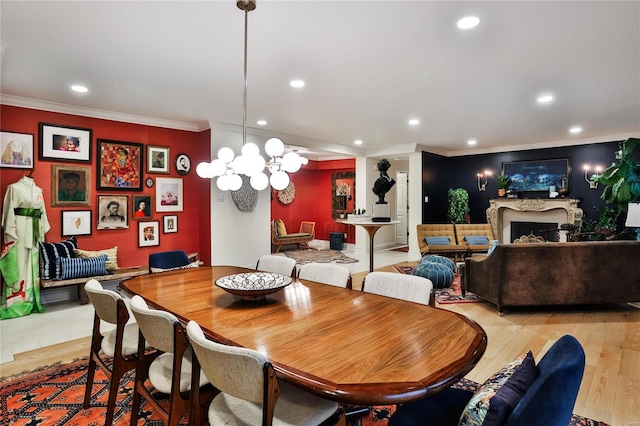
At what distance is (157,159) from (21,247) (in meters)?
1.96

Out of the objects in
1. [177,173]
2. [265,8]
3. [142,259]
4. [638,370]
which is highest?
[265,8]

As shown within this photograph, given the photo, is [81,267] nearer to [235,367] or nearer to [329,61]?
[329,61]

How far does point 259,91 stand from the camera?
3.81 meters

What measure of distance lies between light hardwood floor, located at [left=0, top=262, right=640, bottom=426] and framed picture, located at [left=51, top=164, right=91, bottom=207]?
6.54 feet

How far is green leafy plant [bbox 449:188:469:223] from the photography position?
26.4ft

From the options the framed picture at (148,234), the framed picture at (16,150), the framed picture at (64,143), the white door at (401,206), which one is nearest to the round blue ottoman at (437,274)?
the framed picture at (148,234)

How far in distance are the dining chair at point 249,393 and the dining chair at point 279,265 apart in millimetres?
1418

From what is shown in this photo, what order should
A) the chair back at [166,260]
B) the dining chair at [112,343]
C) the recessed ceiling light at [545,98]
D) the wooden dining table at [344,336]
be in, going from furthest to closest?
the recessed ceiling light at [545,98] < the chair back at [166,260] < the dining chair at [112,343] < the wooden dining table at [344,336]

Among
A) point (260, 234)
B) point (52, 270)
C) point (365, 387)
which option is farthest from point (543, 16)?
point (52, 270)

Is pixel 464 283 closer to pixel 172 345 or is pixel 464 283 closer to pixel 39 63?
pixel 172 345

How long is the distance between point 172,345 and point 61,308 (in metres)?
3.61

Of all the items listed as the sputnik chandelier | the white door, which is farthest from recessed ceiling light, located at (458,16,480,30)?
the white door

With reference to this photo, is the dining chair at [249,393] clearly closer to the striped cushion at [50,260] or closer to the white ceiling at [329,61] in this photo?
the white ceiling at [329,61]

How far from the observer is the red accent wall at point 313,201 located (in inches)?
382
